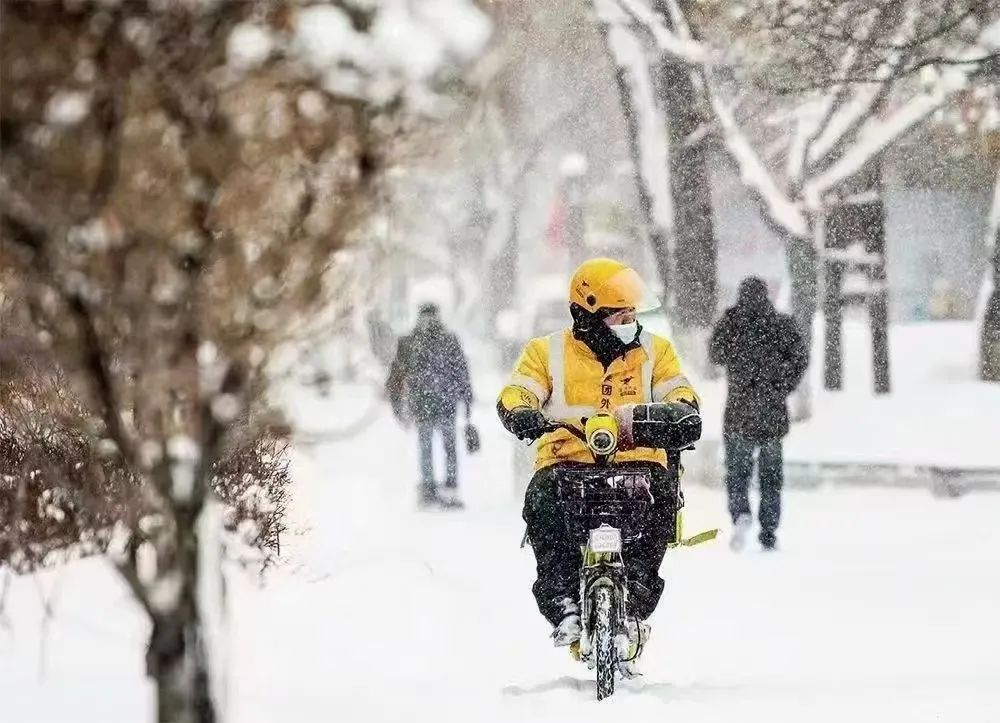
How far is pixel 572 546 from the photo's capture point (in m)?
7.85

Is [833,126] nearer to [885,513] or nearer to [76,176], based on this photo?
[885,513]

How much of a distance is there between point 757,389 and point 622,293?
5.62 metres

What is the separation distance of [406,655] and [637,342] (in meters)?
2.05

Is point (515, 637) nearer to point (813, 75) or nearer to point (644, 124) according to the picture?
point (644, 124)

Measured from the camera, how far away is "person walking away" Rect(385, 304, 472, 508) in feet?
52.5

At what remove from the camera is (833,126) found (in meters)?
22.7

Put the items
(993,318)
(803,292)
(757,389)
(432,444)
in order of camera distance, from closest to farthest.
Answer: (757,389) < (432,444) < (803,292) < (993,318)

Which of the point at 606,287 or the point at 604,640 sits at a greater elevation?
the point at 606,287

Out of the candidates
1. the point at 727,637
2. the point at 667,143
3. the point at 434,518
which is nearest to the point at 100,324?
the point at 727,637

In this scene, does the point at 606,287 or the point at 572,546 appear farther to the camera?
the point at 572,546

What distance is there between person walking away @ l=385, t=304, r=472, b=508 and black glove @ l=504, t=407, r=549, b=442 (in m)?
8.40

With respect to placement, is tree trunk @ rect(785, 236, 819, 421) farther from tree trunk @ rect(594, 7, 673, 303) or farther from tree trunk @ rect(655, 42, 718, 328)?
tree trunk @ rect(594, 7, 673, 303)

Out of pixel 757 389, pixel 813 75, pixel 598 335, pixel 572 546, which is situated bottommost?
pixel 572 546

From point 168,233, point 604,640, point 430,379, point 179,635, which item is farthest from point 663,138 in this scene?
point 179,635
